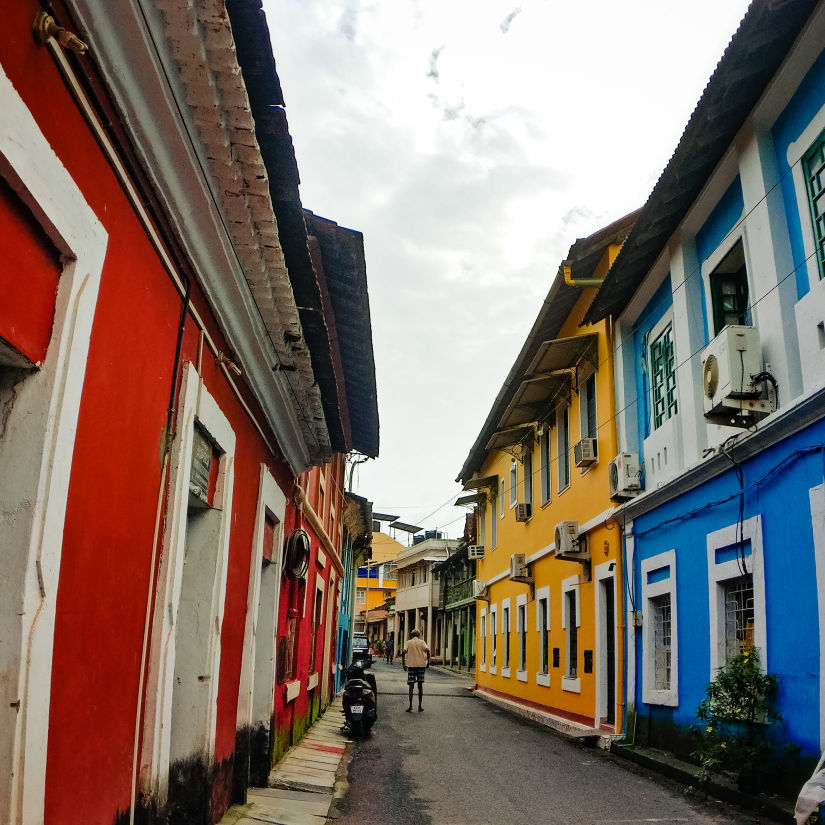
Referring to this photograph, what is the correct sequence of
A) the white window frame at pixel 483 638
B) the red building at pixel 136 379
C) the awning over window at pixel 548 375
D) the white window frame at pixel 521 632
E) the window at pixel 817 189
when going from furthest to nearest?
the white window frame at pixel 483 638
the white window frame at pixel 521 632
the awning over window at pixel 548 375
the window at pixel 817 189
the red building at pixel 136 379

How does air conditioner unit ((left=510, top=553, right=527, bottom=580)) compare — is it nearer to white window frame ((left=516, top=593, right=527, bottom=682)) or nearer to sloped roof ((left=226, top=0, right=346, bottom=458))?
white window frame ((left=516, top=593, right=527, bottom=682))

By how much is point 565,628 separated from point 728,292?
783 centimetres

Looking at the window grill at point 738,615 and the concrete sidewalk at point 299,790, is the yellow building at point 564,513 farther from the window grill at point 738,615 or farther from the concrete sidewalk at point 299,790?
the concrete sidewalk at point 299,790

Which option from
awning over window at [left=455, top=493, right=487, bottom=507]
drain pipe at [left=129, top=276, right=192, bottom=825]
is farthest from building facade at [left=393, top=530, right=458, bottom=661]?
drain pipe at [left=129, top=276, right=192, bottom=825]

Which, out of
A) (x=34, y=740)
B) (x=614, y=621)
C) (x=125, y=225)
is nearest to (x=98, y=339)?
(x=125, y=225)

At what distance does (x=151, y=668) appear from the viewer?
4.07 meters

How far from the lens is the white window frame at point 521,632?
18.2 meters

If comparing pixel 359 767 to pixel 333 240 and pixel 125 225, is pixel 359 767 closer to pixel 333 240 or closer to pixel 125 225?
pixel 333 240

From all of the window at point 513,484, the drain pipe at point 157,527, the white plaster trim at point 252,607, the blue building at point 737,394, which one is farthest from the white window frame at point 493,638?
the drain pipe at point 157,527

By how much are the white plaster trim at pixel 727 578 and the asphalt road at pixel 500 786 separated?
1.40 m

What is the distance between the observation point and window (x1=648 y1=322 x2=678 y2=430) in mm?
10188

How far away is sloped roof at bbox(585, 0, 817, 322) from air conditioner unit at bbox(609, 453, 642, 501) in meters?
2.38

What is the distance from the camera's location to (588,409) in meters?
13.9

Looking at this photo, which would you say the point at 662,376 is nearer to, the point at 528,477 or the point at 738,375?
the point at 738,375
